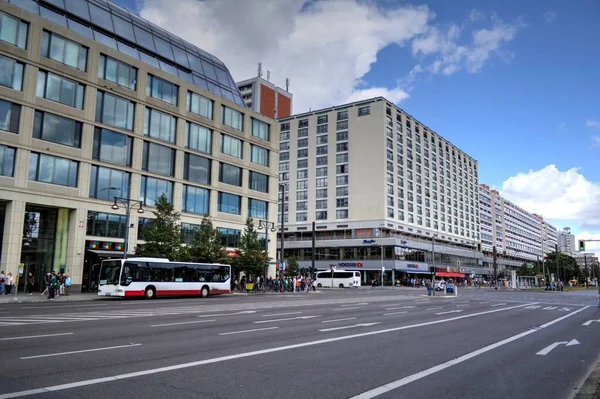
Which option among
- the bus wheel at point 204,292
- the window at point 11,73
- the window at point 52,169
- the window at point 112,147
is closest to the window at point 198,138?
the window at point 112,147

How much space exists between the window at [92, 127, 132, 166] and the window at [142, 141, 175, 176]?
1.92 meters

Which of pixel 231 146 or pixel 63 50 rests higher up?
pixel 63 50

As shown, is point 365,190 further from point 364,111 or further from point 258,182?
point 258,182

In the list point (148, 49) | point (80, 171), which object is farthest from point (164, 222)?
point (148, 49)

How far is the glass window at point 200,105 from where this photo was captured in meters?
49.9

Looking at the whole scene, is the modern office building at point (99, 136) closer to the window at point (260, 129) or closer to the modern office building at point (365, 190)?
the window at point (260, 129)

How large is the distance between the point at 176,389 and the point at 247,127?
50.8 meters

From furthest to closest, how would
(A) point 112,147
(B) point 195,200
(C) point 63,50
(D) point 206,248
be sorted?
1. (B) point 195,200
2. (D) point 206,248
3. (A) point 112,147
4. (C) point 63,50

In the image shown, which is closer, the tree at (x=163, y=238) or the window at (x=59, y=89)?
the window at (x=59, y=89)

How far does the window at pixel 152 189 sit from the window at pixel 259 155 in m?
13.0

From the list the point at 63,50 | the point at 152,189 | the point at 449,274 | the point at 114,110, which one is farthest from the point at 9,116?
the point at 449,274

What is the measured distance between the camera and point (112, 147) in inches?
1652

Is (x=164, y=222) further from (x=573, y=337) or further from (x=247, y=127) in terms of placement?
(x=573, y=337)

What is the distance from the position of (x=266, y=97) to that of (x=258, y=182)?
205ft
